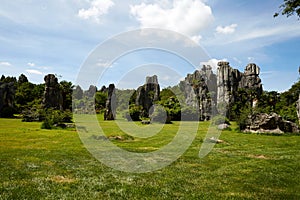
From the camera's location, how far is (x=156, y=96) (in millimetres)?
85875

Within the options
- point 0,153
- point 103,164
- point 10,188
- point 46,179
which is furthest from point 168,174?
point 0,153

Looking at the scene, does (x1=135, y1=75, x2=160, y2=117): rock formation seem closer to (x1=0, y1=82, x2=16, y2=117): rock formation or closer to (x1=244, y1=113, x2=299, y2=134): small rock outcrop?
(x1=0, y1=82, x2=16, y2=117): rock formation

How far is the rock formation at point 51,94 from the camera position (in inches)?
2521

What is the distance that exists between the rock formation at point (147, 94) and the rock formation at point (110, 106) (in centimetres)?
1098

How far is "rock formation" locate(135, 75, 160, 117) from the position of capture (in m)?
79.9

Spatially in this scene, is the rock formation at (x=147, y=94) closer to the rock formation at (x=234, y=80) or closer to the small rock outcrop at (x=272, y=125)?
the rock formation at (x=234, y=80)

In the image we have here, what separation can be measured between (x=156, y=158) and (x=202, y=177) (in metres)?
5.94

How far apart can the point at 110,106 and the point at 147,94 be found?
19277 mm

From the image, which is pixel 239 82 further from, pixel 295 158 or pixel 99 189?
pixel 99 189

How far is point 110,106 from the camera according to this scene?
66562 millimetres

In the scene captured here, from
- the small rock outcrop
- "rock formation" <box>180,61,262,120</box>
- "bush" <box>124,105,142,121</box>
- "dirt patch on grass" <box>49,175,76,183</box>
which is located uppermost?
"rock formation" <box>180,61,262,120</box>

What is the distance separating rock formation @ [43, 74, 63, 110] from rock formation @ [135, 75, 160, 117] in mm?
22813

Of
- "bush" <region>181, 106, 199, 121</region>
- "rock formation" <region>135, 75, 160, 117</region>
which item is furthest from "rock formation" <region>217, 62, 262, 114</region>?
→ "rock formation" <region>135, 75, 160, 117</region>

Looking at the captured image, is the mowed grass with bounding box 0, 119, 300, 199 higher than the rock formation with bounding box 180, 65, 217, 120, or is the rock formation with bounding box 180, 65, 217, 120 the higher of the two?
the rock formation with bounding box 180, 65, 217, 120
